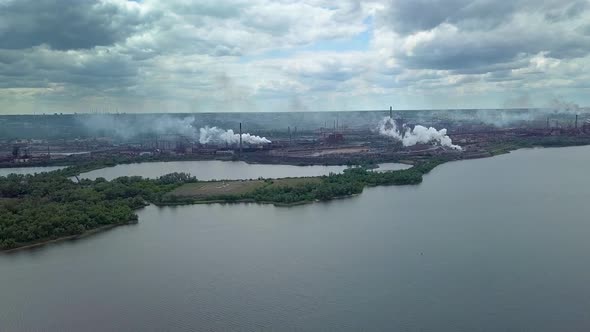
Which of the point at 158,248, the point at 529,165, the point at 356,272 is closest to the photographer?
the point at 356,272

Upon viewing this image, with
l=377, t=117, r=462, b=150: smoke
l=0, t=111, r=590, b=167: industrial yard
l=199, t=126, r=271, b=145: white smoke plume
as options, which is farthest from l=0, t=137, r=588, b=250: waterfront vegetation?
l=199, t=126, r=271, b=145: white smoke plume

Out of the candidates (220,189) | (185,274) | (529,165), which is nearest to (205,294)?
(185,274)

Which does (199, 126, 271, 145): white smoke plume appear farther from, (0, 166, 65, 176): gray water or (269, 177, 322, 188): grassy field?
→ (269, 177, 322, 188): grassy field

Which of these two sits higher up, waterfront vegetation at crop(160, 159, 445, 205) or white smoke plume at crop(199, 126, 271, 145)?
white smoke plume at crop(199, 126, 271, 145)

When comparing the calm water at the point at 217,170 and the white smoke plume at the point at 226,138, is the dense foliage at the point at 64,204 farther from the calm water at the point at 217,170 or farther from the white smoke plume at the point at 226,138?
the white smoke plume at the point at 226,138

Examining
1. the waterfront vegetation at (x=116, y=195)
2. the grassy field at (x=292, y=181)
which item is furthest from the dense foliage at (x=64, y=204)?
the grassy field at (x=292, y=181)

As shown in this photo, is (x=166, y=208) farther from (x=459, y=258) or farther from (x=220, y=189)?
(x=459, y=258)

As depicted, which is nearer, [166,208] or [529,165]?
[166,208]
